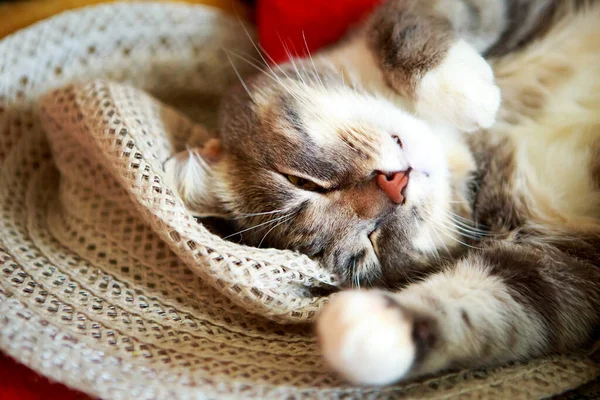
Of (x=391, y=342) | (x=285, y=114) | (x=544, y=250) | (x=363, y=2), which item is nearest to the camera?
(x=391, y=342)

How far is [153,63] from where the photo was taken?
Answer: 1409 mm

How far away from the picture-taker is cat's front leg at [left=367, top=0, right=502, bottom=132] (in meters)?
1.05

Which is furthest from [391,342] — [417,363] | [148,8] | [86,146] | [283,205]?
[148,8]

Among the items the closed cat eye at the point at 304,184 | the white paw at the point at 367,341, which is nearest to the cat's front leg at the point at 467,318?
the white paw at the point at 367,341

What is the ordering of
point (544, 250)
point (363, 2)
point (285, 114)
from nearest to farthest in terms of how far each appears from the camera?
point (544, 250)
point (285, 114)
point (363, 2)

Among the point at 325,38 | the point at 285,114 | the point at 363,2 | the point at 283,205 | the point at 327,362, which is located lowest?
the point at 327,362

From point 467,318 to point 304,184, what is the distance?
0.42 m

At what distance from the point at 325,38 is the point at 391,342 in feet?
3.19

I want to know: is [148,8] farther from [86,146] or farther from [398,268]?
[398,268]

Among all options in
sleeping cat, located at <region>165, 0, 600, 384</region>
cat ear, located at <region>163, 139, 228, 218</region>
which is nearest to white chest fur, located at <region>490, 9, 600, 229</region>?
sleeping cat, located at <region>165, 0, 600, 384</region>

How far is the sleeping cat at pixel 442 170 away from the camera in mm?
901

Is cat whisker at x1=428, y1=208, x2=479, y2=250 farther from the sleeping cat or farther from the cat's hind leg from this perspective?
the cat's hind leg

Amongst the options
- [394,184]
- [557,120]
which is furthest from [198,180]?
[557,120]

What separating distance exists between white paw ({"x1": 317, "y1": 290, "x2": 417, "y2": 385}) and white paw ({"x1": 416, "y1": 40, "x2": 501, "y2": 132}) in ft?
1.61
